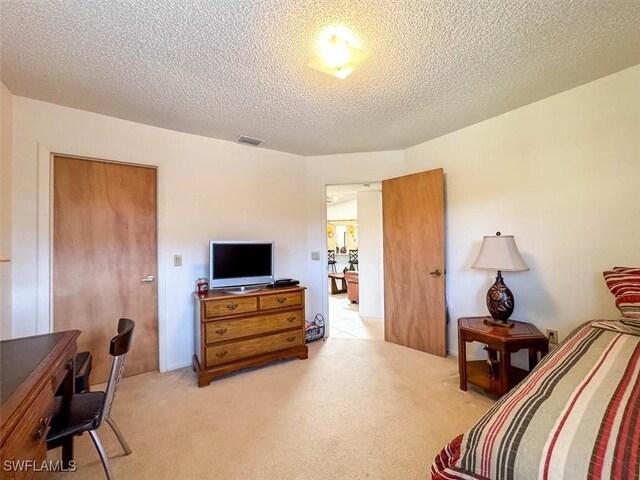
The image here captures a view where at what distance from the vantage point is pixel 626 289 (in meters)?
1.62

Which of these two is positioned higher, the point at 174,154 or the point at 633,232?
the point at 174,154

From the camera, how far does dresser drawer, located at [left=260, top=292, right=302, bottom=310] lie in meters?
2.73

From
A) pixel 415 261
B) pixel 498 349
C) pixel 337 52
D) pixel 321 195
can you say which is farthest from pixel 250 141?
pixel 498 349

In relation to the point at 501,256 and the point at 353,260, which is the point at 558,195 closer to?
the point at 501,256

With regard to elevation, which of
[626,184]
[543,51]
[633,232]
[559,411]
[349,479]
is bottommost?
[349,479]

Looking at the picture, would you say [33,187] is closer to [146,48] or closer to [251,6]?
[146,48]

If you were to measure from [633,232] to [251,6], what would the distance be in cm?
273

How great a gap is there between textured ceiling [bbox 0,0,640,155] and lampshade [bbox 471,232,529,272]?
45.7 inches

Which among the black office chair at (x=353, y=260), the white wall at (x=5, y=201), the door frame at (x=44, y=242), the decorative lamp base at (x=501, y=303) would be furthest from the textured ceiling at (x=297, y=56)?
the black office chair at (x=353, y=260)

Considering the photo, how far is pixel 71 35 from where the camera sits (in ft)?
5.05

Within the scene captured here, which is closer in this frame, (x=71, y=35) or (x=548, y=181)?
(x=71, y=35)

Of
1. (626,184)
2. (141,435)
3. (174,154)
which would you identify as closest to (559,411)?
(626,184)

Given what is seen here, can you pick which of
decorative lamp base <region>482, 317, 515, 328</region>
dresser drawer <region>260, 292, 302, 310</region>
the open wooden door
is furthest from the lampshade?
dresser drawer <region>260, 292, 302, 310</region>

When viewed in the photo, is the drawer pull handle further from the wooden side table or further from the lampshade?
the lampshade
